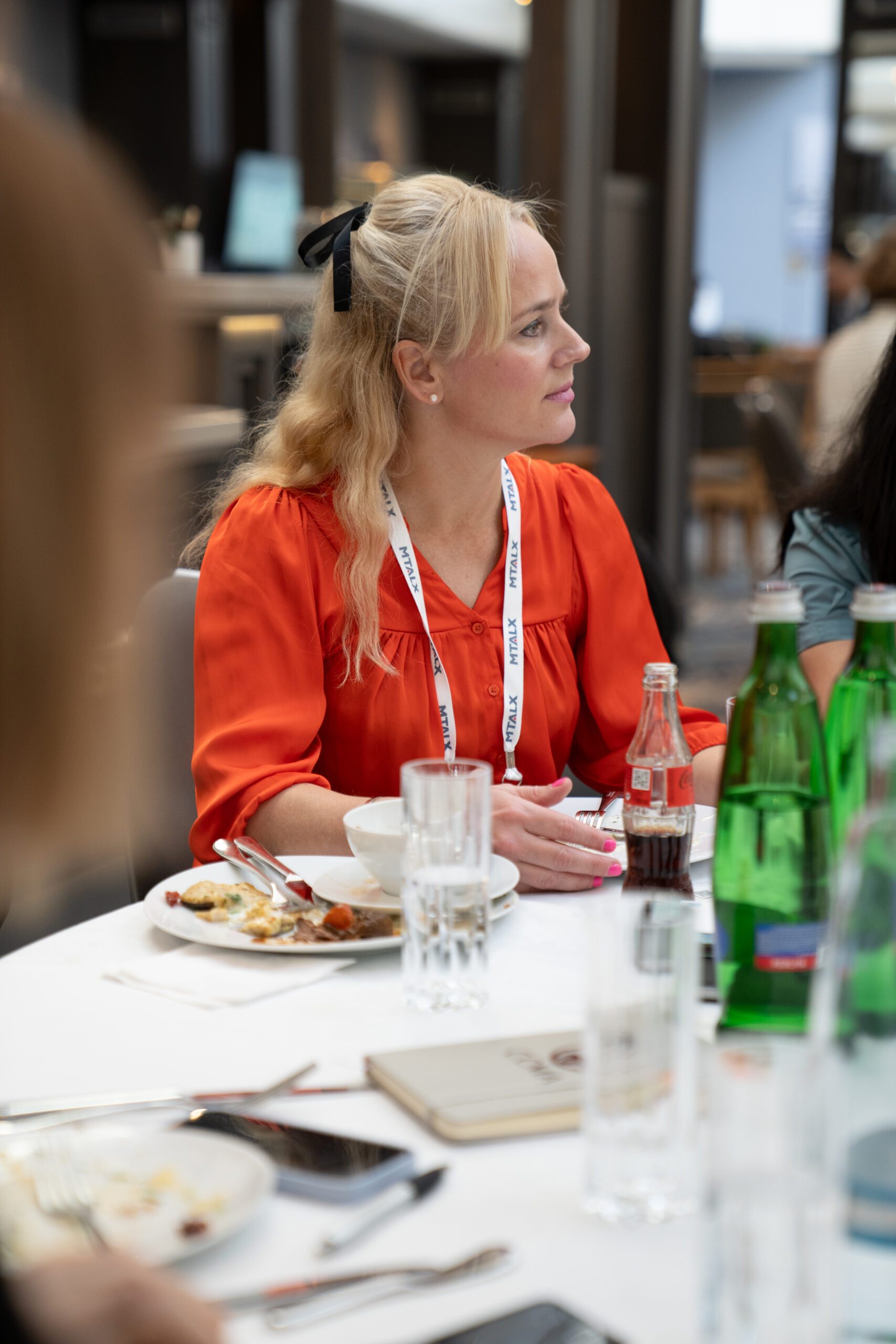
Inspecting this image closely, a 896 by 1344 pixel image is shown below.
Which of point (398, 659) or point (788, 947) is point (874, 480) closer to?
point (398, 659)

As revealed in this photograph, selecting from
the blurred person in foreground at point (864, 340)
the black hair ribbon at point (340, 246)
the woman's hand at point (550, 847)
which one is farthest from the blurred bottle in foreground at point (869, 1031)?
the blurred person in foreground at point (864, 340)

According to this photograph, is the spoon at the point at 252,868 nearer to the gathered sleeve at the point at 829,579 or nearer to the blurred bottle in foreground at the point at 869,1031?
the blurred bottle in foreground at the point at 869,1031

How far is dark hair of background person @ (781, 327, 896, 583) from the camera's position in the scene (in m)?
1.96

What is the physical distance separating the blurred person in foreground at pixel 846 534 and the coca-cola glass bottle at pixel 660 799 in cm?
67

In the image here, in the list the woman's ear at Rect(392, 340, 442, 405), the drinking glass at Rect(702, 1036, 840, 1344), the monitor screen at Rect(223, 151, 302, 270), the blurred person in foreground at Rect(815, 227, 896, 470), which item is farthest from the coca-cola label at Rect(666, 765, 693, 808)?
the monitor screen at Rect(223, 151, 302, 270)

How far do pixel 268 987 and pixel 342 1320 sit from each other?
0.44 metres

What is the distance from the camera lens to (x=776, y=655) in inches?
43.6

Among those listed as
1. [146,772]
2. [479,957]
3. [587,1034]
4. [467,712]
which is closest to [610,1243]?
[587,1034]

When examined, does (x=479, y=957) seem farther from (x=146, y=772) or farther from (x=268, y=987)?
(x=146, y=772)

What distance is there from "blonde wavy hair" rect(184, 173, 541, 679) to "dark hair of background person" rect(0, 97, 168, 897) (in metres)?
1.18

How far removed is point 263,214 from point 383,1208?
6.68 meters

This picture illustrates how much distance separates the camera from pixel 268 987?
1.14 m

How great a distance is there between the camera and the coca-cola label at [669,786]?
4.34 feet

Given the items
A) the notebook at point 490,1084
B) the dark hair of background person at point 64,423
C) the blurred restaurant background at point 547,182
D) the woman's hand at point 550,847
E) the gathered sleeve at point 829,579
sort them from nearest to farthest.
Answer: the dark hair of background person at point 64,423 < the notebook at point 490,1084 < the woman's hand at point 550,847 < the gathered sleeve at point 829,579 < the blurred restaurant background at point 547,182
